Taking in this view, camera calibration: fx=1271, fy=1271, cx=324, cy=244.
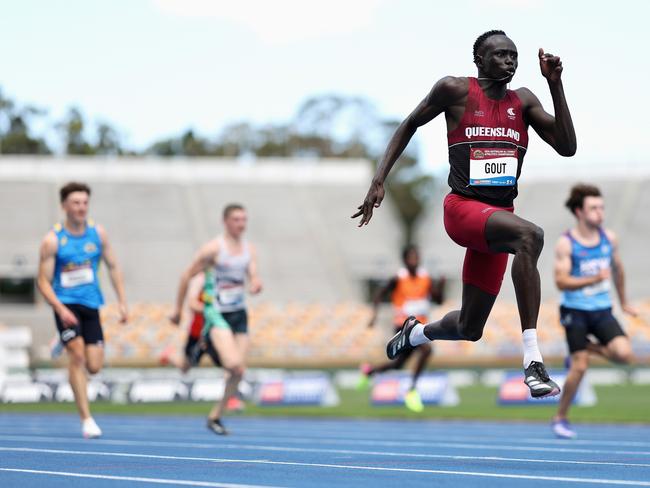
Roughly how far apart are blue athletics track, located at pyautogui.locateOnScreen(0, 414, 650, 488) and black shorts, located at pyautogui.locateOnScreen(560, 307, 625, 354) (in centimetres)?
95

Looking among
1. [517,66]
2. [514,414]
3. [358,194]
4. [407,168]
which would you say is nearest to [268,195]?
[358,194]

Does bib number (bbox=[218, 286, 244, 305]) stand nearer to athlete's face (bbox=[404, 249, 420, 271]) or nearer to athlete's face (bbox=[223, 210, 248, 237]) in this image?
athlete's face (bbox=[223, 210, 248, 237])

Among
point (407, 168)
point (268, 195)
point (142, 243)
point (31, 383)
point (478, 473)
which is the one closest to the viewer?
point (478, 473)

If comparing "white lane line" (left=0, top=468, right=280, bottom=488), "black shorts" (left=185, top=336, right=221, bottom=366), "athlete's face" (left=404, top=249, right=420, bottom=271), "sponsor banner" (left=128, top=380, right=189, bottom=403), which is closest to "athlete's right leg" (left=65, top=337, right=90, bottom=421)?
"black shorts" (left=185, top=336, right=221, bottom=366)

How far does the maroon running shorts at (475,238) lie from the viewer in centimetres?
796

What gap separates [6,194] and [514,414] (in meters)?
45.8

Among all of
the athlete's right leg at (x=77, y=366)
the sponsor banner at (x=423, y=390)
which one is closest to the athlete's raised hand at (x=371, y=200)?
the athlete's right leg at (x=77, y=366)

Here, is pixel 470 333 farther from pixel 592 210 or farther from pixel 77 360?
pixel 77 360

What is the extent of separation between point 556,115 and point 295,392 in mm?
14699

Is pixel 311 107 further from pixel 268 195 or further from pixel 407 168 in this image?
pixel 268 195

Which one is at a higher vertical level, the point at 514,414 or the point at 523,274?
the point at 523,274

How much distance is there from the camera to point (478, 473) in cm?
734

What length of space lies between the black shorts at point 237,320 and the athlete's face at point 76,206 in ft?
6.61

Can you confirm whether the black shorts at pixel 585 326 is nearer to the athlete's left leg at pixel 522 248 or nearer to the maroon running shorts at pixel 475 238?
the maroon running shorts at pixel 475 238
